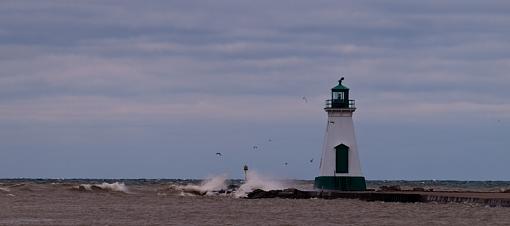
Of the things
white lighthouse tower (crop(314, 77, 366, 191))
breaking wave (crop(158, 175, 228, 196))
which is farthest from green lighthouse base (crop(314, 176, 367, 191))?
breaking wave (crop(158, 175, 228, 196))

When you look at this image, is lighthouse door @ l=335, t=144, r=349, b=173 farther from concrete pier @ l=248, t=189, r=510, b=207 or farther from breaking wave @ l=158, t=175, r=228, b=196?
breaking wave @ l=158, t=175, r=228, b=196

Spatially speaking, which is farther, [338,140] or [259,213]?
[338,140]

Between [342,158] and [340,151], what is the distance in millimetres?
290

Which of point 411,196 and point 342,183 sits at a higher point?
point 342,183

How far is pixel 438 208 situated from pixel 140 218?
1059cm

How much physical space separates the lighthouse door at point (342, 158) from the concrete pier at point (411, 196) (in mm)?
1032

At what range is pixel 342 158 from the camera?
1805 inches

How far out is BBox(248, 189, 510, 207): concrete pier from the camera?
1527 inches

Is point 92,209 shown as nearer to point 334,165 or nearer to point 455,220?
point 334,165

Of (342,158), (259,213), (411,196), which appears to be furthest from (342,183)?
(259,213)

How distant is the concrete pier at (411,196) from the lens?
38791 millimetres

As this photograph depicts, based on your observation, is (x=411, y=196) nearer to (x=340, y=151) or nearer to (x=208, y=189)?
(x=340, y=151)

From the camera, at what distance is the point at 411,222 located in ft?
107

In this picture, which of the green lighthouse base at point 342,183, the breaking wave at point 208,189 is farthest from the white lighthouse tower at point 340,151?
the breaking wave at point 208,189
